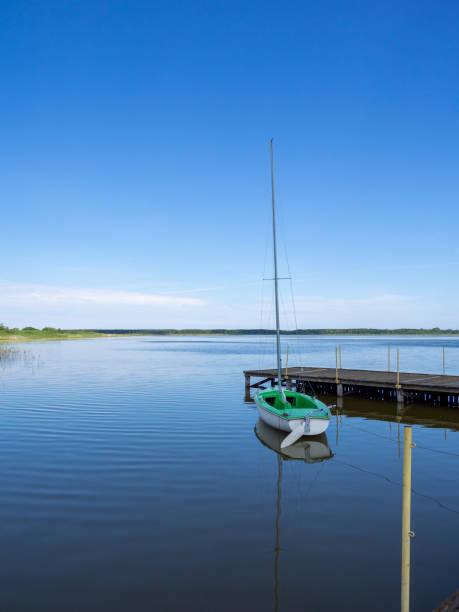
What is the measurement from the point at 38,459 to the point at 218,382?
2126cm

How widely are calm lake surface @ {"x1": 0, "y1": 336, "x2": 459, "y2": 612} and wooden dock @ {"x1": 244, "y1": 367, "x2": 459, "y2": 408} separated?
501 cm

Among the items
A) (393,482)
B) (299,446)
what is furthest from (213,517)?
(299,446)

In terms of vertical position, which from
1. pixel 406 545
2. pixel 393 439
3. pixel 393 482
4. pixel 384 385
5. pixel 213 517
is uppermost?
pixel 406 545

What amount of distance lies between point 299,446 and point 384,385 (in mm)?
11182

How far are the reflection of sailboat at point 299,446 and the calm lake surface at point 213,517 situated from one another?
0.12 m

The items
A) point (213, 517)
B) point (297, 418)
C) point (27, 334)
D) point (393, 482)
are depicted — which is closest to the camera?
point (213, 517)

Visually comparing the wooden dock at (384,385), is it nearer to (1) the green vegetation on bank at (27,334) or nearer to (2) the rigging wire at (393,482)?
(2) the rigging wire at (393,482)

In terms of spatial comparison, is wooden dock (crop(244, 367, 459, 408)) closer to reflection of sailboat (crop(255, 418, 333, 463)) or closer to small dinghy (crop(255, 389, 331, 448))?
small dinghy (crop(255, 389, 331, 448))

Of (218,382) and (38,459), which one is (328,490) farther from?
(218,382)

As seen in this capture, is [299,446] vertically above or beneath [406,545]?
beneath

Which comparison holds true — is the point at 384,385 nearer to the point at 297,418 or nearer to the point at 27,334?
the point at 297,418

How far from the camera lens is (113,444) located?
15.4 m

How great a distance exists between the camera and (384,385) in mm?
25000

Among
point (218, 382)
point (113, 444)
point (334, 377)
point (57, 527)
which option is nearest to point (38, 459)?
point (113, 444)
